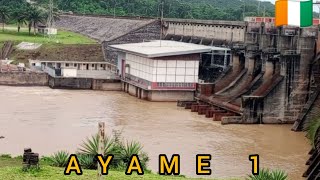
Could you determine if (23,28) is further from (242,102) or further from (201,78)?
(242,102)

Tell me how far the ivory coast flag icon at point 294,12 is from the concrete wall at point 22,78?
23289 millimetres

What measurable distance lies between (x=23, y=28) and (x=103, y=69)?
26016mm

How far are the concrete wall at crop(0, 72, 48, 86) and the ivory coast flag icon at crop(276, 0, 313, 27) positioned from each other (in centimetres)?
2329

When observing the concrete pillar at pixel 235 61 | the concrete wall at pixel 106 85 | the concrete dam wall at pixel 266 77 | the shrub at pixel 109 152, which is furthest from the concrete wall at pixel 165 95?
the shrub at pixel 109 152

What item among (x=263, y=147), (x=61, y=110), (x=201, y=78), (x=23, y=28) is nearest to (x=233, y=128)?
(x=263, y=147)

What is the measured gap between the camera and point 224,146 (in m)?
30.2

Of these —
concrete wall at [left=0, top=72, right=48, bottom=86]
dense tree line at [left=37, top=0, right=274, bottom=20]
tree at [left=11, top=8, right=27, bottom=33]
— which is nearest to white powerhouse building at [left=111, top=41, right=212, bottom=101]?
concrete wall at [left=0, top=72, right=48, bottom=86]

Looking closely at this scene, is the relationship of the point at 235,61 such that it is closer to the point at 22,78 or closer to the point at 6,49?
the point at 22,78

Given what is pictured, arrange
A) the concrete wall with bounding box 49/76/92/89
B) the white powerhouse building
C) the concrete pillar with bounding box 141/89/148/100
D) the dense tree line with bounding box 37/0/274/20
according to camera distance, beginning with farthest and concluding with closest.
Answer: the dense tree line with bounding box 37/0/274/20 < the concrete wall with bounding box 49/76/92/89 < the concrete pillar with bounding box 141/89/148/100 < the white powerhouse building

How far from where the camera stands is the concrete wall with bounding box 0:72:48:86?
5003cm

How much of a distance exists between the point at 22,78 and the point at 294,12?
2495 cm

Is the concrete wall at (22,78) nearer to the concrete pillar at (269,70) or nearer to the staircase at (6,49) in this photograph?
the staircase at (6,49)

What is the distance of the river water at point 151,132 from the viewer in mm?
26984

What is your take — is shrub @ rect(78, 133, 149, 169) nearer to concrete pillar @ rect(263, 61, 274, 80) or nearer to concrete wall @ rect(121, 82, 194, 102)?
concrete pillar @ rect(263, 61, 274, 80)
